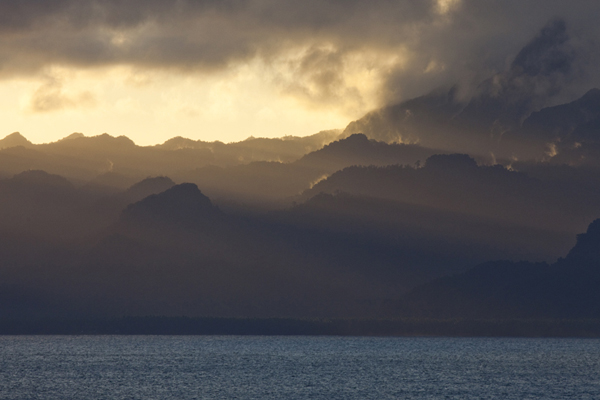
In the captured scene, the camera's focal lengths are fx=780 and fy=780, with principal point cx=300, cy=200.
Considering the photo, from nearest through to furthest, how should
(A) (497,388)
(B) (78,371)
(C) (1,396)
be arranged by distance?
(C) (1,396) < (A) (497,388) < (B) (78,371)

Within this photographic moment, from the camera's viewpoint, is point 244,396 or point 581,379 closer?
point 244,396

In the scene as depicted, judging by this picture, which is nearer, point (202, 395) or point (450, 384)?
point (202, 395)

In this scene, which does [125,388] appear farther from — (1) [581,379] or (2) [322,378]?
(1) [581,379]

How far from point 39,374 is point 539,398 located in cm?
11322

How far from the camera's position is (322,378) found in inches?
7229

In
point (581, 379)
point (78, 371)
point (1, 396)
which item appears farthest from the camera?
point (78, 371)

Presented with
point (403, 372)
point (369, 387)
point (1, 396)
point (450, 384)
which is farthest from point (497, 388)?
point (1, 396)

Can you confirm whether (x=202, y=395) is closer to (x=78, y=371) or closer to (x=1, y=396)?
(x=1, y=396)

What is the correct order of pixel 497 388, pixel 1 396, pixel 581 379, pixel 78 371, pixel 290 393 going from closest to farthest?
pixel 1 396 < pixel 290 393 < pixel 497 388 < pixel 581 379 < pixel 78 371

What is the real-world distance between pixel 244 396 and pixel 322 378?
1595 inches

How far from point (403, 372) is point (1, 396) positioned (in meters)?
100

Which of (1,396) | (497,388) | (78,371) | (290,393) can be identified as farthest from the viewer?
(78,371)

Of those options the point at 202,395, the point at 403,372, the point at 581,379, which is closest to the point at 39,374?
the point at 202,395

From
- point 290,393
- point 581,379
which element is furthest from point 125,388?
point 581,379
